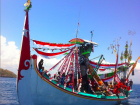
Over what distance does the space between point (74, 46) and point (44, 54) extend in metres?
4.77

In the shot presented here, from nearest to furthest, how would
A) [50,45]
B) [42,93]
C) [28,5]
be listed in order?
[28,5], [42,93], [50,45]

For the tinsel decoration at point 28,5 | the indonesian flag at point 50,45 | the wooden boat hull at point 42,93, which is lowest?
the wooden boat hull at point 42,93

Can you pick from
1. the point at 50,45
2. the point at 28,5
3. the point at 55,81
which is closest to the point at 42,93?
the point at 55,81

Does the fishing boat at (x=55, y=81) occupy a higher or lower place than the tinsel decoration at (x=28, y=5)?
lower

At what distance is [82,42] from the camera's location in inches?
782

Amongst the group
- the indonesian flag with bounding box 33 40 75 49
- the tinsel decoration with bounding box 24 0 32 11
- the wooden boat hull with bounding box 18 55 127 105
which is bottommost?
the wooden boat hull with bounding box 18 55 127 105

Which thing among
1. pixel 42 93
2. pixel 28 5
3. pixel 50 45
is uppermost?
pixel 28 5

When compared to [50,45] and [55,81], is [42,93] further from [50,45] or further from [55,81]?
[50,45]

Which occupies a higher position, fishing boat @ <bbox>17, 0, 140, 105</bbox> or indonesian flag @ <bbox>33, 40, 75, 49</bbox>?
indonesian flag @ <bbox>33, 40, 75, 49</bbox>

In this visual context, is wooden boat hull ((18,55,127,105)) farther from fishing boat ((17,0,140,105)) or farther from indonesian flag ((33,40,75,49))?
indonesian flag ((33,40,75,49))

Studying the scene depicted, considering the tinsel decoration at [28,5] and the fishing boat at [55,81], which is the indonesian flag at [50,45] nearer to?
the fishing boat at [55,81]

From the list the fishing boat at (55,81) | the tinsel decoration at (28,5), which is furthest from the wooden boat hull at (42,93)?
the tinsel decoration at (28,5)

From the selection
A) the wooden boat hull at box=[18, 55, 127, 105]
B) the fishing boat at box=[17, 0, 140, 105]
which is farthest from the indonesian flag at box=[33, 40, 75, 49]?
the wooden boat hull at box=[18, 55, 127, 105]

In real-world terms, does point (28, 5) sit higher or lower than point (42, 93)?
higher
